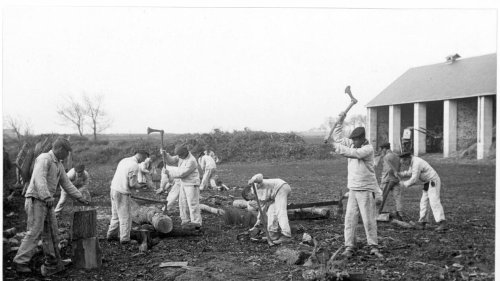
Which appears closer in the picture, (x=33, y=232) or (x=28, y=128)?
(x=33, y=232)

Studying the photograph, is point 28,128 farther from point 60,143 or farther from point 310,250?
point 310,250

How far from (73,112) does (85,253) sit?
715 cm

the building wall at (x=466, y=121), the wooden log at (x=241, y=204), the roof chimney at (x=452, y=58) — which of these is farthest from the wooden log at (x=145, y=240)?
the roof chimney at (x=452, y=58)

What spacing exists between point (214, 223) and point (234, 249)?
230 cm

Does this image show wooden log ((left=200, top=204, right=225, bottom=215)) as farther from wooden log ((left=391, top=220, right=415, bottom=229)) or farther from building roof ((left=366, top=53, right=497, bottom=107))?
building roof ((left=366, top=53, right=497, bottom=107))

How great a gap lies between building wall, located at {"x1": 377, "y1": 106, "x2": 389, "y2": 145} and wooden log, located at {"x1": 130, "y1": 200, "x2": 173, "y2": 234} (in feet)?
75.0

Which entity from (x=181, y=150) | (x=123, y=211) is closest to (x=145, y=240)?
(x=123, y=211)

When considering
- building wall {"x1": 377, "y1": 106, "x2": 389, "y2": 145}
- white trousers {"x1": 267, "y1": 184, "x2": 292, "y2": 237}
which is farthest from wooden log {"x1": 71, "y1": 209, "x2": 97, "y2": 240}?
building wall {"x1": 377, "y1": 106, "x2": 389, "y2": 145}

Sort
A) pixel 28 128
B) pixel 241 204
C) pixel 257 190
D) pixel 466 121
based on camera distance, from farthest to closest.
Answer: pixel 466 121 → pixel 241 204 → pixel 28 128 → pixel 257 190

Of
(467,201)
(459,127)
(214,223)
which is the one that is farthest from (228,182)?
(459,127)

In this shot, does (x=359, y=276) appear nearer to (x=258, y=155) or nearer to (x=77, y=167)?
(x=77, y=167)

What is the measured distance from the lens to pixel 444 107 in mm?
24172

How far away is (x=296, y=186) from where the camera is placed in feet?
50.7

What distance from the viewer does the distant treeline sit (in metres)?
25.4
